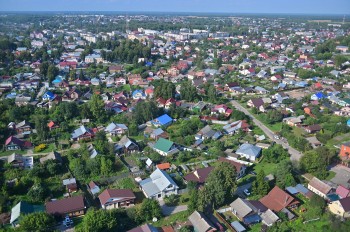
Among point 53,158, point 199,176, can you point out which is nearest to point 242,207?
point 199,176

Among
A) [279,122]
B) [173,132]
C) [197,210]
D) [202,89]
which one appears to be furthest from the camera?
[202,89]

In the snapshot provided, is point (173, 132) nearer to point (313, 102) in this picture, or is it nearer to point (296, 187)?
point (296, 187)

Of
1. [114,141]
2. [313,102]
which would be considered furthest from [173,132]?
[313,102]

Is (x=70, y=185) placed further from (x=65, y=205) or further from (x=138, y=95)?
(x=138, y=95)

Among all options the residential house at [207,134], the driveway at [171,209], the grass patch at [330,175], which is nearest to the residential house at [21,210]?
the driveway at [171,209]

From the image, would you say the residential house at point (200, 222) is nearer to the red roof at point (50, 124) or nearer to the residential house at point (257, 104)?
the red roof at point (50, 124)

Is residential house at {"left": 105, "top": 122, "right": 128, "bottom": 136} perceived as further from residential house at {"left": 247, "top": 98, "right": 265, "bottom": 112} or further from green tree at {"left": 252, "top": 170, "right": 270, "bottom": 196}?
residential house at {"left": 247, "top": 98, "right": 265, "bottom": 112}
